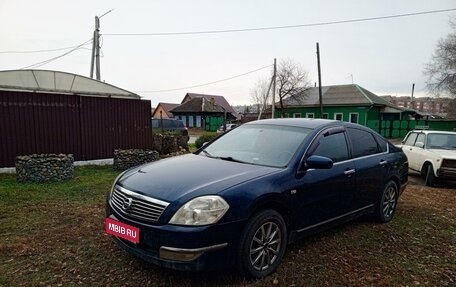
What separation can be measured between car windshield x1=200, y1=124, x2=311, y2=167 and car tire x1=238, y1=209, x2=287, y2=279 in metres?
0.64

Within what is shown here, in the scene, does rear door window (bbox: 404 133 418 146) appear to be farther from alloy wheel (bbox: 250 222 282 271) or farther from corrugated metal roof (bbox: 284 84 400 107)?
corrugated metal roof (bbox: 284 84 400 107)

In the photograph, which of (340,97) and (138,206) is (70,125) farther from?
(340,97)

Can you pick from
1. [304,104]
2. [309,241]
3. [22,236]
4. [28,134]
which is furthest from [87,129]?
[304,104]

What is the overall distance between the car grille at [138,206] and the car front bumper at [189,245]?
0.25ft

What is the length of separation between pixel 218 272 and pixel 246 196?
2.79 ft

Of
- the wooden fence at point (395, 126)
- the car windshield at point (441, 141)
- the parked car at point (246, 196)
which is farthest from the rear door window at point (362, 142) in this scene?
the wooden fence at point (395, 126)

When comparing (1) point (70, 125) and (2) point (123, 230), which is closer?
(2) point (123, 230)

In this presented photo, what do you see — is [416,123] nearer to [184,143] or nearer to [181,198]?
[184,143]

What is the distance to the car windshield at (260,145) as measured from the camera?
3.59 meters

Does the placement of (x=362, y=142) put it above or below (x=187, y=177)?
above

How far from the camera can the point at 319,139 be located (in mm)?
3861

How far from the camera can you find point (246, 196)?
2881mm

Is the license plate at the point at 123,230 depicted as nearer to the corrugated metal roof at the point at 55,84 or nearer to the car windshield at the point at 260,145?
the car windshield at the point at 260,145

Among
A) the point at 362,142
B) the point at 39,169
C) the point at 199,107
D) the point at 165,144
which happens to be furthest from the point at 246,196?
the point at 199,107
